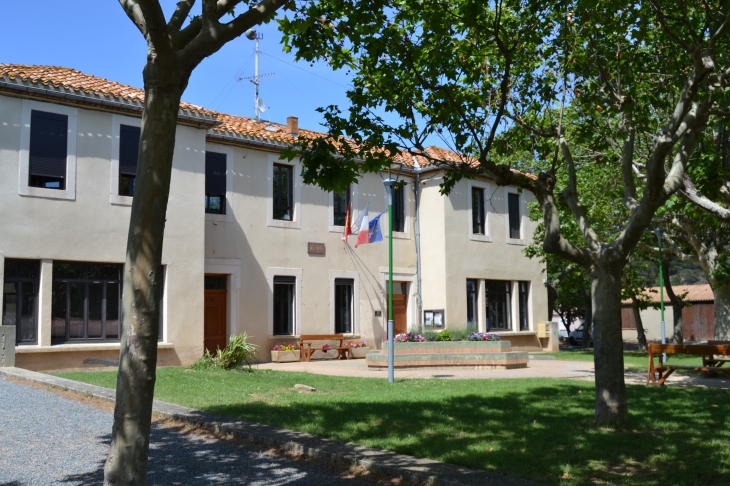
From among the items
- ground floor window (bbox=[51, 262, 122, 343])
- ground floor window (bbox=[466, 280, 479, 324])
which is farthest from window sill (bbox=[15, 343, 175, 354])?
ground floor window (bbox=[466, 280, 479, 324])

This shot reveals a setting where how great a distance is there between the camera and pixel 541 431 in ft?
28.4

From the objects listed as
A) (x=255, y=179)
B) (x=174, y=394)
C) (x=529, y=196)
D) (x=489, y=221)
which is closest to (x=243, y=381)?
(x=174, y=394)

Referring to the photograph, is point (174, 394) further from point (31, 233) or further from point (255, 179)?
point (255, 179)

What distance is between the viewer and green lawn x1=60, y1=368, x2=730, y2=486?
6770mm

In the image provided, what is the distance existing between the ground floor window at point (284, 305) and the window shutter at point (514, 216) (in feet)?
32.8

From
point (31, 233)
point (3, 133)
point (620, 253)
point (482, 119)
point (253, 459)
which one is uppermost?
point (3, 133)

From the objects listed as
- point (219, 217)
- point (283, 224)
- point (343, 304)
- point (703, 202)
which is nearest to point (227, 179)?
point (219, 217)

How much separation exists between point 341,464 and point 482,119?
19.5ft

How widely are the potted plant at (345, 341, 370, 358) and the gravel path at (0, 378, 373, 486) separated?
14.3 meters

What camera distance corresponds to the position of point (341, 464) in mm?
6898

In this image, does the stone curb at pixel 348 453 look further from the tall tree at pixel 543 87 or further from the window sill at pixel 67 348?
the window sill at pixel 67 348

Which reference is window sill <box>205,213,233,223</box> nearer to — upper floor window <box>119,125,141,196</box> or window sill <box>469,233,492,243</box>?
upper floor window <box>119,125,141,196</box>

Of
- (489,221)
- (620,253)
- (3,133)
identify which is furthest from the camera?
(489,221)

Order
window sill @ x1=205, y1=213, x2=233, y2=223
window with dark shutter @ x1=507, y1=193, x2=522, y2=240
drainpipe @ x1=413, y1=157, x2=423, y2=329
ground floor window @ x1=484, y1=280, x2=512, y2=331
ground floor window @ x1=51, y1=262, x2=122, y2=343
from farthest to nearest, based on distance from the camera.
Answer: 1. window with dark shutter @ x1=507, y1=193, x2=522, y2=240
2. ground floor window @ x1=484, y1=280, x2=512, y2=331
3. drainpipe @ x1=413, y1=157, x2=423, y2=329
4. window sill @ x1=205, y1=213, x2=233, y2=223
5. ground floor window @ x1=51, y1=262, x2=122, y2=343
